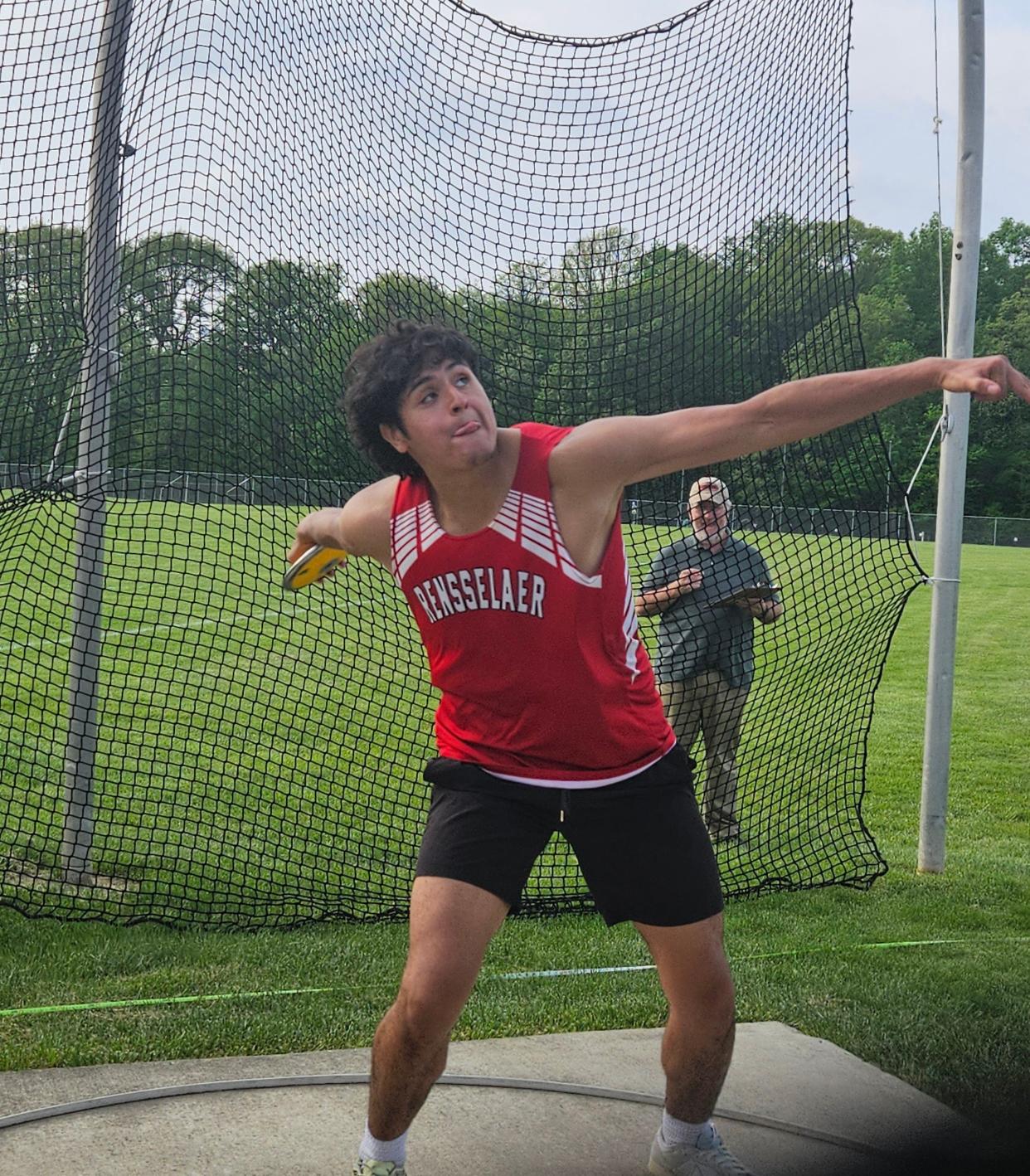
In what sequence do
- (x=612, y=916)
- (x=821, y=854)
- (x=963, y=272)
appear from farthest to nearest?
(x=821, y=854) → (x=963, y=272) → (x=612, y=916)

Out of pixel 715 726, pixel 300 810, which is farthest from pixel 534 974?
pixel 715 726

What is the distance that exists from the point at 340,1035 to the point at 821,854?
10.6 feet

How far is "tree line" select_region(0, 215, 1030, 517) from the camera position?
16.4 feet

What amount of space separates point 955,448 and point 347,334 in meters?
2.73

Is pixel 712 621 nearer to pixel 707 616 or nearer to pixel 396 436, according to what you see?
pixel 707 616

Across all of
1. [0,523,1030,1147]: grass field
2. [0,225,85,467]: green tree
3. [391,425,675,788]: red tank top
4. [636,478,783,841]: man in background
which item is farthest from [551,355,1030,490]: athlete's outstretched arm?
[636,478,783,841]: man in background

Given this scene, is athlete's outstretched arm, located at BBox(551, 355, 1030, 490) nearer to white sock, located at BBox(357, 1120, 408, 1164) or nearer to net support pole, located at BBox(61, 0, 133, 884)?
white sock, located at BBox(357, 1120, 408, 1164)

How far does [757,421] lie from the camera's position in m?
2.64

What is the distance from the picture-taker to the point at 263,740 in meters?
8.88

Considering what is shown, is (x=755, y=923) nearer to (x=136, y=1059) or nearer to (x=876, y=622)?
(x=876, y=622)

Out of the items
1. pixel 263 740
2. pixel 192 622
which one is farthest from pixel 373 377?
pixel 192 622

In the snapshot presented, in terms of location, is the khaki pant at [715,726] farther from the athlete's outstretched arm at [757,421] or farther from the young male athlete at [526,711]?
the athlete's outstretched arm at [757,421]

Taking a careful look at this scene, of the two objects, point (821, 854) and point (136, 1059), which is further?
point (821, 854)

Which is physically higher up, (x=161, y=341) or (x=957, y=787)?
(x=161, y=341)
